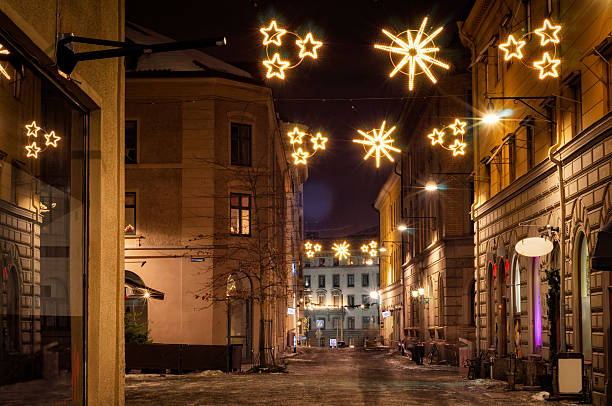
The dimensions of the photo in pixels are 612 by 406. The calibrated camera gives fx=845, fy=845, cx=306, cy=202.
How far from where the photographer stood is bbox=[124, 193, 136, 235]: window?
3597cm

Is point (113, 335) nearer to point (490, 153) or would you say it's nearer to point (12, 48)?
point (12, 48)

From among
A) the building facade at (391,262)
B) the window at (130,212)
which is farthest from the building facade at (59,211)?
the building facade at (391,262)

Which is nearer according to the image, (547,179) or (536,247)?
(536,247)

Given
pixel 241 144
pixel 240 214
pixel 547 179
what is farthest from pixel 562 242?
pixel 241 144

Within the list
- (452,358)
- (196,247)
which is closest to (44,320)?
(196,247)

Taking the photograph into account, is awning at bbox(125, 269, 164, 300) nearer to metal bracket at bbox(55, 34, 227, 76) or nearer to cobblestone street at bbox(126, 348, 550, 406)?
cobblestone street at bbox(126, 348, 550, 406)

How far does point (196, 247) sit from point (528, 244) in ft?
60.3

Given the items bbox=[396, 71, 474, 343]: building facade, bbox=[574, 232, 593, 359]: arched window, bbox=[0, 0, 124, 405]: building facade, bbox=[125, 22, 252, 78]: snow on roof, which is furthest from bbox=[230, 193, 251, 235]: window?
bbox=[0, 0, 124, 405]: building facade

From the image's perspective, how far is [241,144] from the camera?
37344 mm

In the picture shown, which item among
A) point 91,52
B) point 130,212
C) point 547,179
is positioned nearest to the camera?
point 91,52

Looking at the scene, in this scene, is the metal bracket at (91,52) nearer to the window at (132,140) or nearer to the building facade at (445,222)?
the window at (132,140)

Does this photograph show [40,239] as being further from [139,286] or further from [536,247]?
[139,286]

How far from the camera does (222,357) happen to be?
3062 centimetres

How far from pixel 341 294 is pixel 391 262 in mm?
46295
